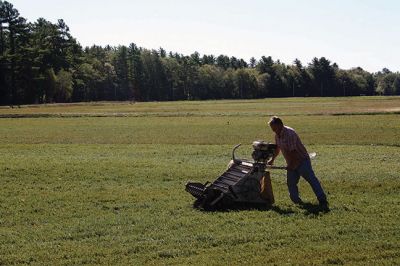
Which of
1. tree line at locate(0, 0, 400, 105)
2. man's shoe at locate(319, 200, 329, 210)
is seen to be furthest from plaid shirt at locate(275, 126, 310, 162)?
tree line at locate(0, 0, 400, 105)

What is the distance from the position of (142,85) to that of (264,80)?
148 feet

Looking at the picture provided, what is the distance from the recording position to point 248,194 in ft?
41.3

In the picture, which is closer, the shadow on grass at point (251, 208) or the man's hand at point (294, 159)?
the shadow on grass at point (251, 208)

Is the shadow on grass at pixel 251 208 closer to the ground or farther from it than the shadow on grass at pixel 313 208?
farther from it

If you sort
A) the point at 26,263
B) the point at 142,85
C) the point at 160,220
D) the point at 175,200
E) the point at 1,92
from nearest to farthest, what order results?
the point at 26,263 < the point at 160,220 < the point at 175,200 < the point at 1,92 < the point at 142,85

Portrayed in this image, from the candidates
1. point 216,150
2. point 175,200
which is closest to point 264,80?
point 216,150

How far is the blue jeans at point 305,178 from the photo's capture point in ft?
41.8

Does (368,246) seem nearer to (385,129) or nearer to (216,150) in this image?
(216,150)

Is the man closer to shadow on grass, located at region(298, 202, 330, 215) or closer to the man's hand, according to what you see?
the man's hand

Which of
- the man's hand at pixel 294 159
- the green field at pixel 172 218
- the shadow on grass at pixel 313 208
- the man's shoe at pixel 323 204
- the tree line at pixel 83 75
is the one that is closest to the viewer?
the green field at pixel 172 218

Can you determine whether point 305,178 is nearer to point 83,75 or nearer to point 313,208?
point 313,208

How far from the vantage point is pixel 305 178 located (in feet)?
42.4

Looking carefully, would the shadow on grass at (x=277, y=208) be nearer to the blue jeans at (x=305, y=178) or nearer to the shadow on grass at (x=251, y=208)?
the shadow on grass at (x=251, y=208)

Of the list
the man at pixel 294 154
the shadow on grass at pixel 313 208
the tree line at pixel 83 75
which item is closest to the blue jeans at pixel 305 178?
the man at pixel 294 154
